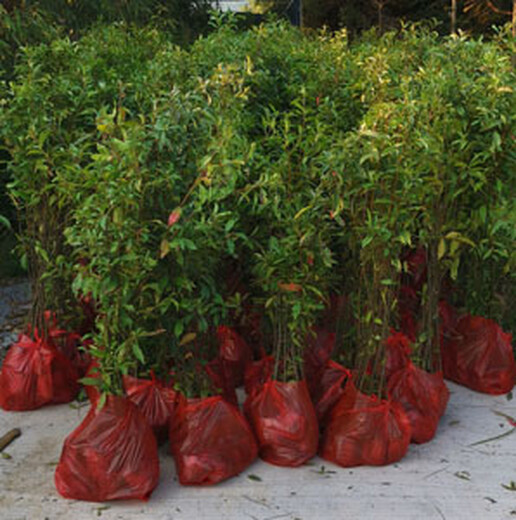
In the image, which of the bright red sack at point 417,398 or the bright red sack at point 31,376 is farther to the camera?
the bright red sack at point 31,376

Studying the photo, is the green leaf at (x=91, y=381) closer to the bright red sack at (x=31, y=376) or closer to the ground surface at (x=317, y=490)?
the ground surface at (x=317, y=490)

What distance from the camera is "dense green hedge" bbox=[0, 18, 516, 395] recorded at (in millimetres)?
2311

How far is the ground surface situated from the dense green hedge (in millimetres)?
398

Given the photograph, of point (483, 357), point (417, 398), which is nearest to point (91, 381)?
point (417, 398)

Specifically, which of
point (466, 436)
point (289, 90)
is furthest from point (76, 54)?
point (466, 436)

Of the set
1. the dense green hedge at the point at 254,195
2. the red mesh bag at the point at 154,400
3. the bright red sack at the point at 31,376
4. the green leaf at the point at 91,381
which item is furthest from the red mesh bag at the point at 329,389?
the bright red sack at the point at 31,376

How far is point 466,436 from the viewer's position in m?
2.96

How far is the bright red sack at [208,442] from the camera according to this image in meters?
2.55

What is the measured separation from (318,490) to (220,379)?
60 cm

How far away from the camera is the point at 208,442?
256 cm

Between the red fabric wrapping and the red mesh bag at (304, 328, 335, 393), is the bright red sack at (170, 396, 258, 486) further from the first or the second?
the red mesh bag at (304, 328, 335, 393)

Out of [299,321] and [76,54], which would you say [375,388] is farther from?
[76,54]

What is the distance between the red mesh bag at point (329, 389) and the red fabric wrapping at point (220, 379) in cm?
37

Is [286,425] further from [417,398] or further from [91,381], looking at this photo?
[91,381]
